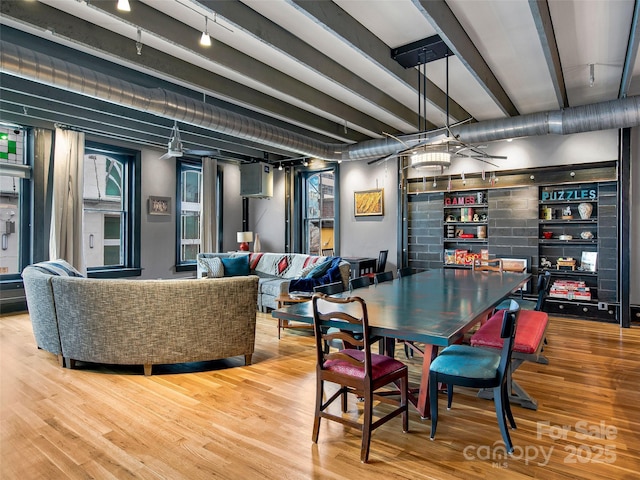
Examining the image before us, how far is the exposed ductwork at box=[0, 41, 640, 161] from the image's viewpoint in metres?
3.38

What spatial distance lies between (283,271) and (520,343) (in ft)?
15.4

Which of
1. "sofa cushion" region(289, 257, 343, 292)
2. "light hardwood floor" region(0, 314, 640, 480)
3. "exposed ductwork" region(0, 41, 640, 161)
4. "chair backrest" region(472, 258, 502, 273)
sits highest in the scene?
"exposed ductwork" region(0, 41, 640, 161)

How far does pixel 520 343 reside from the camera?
263cm

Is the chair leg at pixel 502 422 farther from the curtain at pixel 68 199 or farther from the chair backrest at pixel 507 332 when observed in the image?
the curtain at pixel 68 199

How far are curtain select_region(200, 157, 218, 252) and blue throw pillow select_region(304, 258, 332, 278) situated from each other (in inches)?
124

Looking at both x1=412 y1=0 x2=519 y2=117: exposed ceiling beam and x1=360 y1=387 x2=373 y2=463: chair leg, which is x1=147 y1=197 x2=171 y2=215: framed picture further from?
x1=360 y1=387 x2=373 y2=463: chair leg

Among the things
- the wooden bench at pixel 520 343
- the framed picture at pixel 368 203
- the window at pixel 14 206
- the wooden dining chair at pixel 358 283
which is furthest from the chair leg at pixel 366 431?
the window at pixel 14 206

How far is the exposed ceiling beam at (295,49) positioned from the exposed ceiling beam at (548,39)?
1.87 m

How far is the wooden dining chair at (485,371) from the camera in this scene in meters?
2.26

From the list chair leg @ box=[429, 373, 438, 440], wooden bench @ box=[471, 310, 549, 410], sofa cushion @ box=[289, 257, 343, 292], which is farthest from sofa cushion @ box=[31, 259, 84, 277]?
wooden bench @ box=[471, 310, 549, 410]

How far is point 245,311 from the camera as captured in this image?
3.67 m

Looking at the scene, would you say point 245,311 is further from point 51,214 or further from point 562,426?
point 51,214

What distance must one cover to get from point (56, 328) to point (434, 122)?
589 cm

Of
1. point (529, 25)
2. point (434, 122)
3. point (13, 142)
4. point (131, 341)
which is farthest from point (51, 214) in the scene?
point (529, 25)
